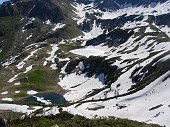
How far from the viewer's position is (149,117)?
7294 centimetres

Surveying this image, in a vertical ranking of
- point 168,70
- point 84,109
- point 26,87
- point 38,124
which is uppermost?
point 26,87

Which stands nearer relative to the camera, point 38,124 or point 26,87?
point 38,124

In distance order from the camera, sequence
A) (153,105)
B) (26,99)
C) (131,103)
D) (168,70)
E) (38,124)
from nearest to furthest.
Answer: (38,124) < (153,105) < (131,103) < (168,70) < (26,99)

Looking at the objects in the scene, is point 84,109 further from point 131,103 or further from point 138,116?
point 138,116

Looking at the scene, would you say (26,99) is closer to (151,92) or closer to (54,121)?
(151,92)

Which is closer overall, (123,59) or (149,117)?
(149,117)

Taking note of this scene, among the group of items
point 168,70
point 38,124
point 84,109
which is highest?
point 168,70

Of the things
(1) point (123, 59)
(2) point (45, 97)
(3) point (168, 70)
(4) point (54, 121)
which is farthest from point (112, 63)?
(4) point (54, 121)

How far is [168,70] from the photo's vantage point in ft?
327

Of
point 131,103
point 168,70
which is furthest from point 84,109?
point 168,70

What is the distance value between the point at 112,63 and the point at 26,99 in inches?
1654

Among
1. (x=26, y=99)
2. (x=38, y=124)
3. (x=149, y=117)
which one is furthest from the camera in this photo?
(x=26, y=99)

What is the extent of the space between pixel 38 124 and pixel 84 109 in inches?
1179

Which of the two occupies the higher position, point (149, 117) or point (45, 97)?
point (45, 97)
